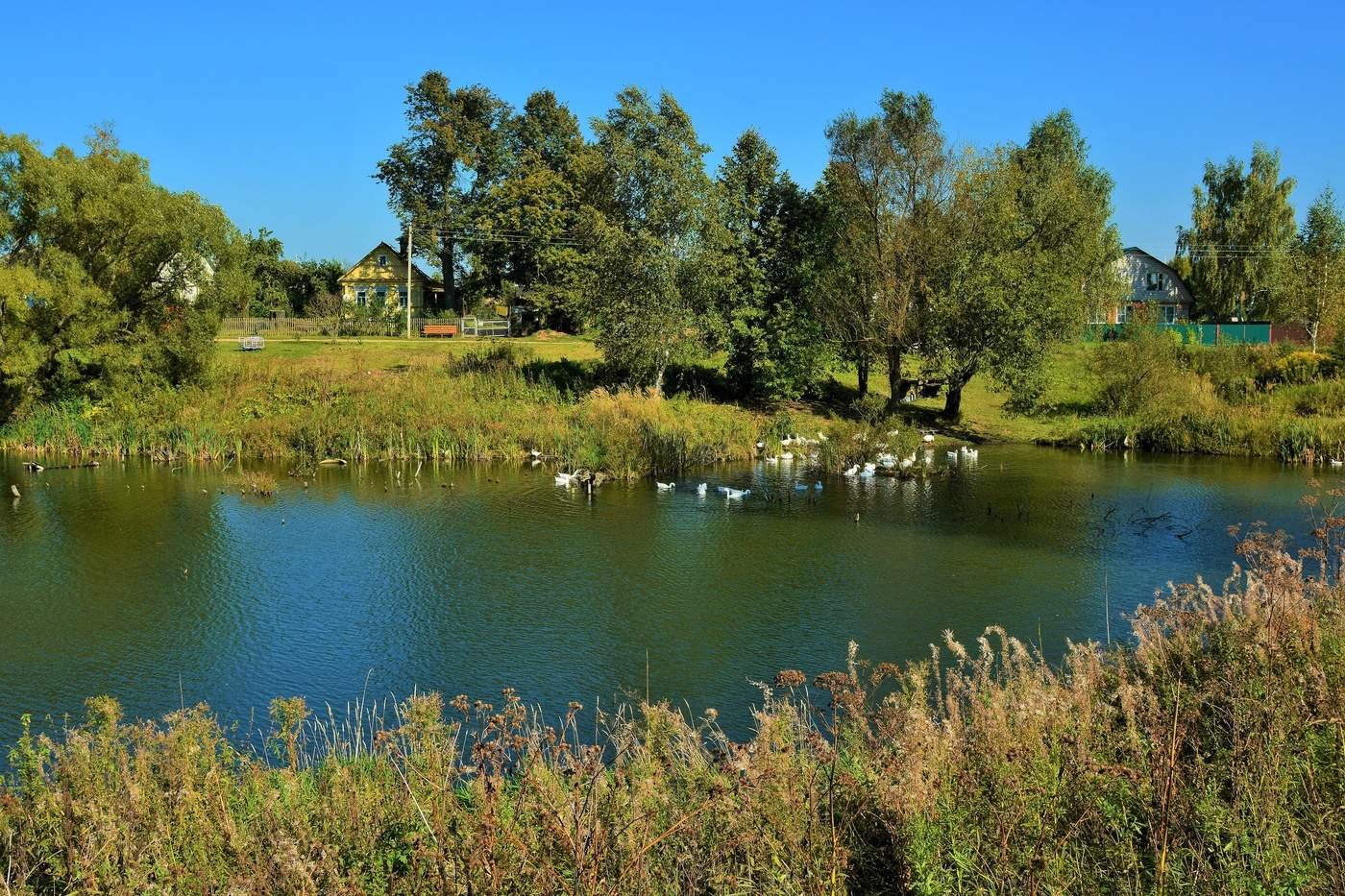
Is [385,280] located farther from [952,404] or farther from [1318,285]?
[1318,285]

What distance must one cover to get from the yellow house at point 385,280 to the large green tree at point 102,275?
37349 mm

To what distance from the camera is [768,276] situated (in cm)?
3662

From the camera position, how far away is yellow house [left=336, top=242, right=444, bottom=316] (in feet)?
232

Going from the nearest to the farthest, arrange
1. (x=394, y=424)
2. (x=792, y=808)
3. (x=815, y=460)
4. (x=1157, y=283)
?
(x=792, y=808)
(x=815, y=460)
(x=394, y=424)
(x=1157, y=283)

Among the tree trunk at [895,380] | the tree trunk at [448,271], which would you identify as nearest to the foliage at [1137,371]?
the tree trunk at [895,380]

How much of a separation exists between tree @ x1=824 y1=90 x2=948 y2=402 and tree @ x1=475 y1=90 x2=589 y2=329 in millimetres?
22306

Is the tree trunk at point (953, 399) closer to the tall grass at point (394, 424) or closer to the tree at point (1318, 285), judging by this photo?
the tall grass at point (394, 424)

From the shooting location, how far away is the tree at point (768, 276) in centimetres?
3559

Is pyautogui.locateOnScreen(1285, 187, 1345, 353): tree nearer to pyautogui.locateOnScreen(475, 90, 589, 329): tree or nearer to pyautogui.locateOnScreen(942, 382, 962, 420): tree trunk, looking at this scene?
pyautogui.locateOnScreen(942, 382, 962, 420): tree trunk

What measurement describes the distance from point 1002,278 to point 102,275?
27.2 m

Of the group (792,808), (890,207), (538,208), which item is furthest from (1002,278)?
(538,208)

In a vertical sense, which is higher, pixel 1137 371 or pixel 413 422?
pixel 1137 371

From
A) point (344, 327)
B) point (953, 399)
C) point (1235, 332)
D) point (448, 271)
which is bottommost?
point (953, 399)

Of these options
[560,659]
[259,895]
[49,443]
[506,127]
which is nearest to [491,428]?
[49,443]
